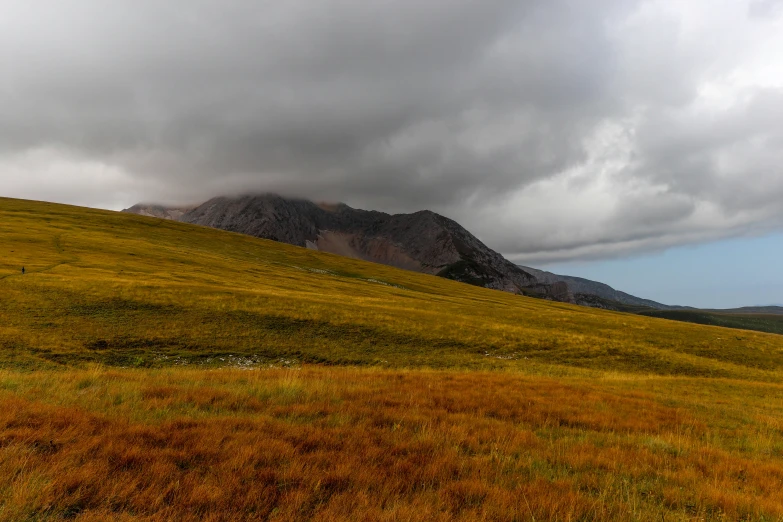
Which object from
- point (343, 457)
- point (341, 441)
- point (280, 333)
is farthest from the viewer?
point (280, 333)

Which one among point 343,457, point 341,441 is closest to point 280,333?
point 341,441

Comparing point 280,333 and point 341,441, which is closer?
point 341,441

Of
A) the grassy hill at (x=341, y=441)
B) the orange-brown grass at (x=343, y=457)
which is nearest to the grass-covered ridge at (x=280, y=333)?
the grassy hill at (x=341, y=441)

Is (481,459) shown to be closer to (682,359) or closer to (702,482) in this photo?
(702,482)

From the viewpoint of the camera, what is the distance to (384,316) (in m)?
41.9

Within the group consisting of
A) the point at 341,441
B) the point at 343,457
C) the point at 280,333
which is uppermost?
the point at 343,457

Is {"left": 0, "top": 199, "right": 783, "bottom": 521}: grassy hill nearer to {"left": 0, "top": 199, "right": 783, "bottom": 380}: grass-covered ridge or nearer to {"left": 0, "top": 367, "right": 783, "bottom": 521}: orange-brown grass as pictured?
{"left": 0, "top": 367, "right": 783, "bottom": 521}: orange-brown grass

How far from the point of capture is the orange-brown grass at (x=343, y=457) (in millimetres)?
5047

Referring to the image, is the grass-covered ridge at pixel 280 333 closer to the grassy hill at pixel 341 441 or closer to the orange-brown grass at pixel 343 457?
the grassy hill at pixel 341 441

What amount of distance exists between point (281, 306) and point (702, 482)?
36947 millimetres

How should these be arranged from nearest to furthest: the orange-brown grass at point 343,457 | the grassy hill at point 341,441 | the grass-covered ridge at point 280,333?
the orange-brown grass at point 343,457 → the grassy hill at point 341,441 → the grass-covered ridge at point 280,333

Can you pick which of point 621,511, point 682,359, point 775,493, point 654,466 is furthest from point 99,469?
point 682,359

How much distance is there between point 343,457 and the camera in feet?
22.1

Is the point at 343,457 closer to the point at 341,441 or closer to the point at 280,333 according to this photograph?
the point at 341,441
